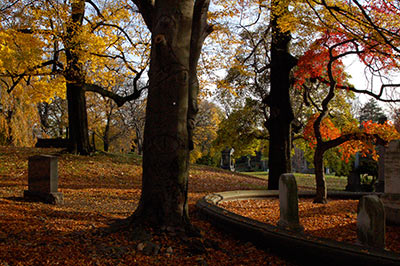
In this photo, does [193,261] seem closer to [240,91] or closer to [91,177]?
[91,177]

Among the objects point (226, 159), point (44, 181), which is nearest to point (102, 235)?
point (44, 181)

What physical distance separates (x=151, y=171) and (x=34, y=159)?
5757 mm

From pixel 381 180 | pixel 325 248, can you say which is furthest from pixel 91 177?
pixel 381 180


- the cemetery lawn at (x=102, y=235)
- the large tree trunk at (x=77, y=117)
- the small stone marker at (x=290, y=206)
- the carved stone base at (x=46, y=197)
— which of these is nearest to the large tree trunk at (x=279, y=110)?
the cemetery lawn at (x=102, y=235)

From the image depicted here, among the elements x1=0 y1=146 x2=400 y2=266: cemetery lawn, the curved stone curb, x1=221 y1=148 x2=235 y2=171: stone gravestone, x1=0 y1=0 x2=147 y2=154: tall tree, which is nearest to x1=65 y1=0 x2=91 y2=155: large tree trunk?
x1=0 y1=0 x2=147 y2=154: tall tree

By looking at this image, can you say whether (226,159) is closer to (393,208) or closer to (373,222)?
(393,208)

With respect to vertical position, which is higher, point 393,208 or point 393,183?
point 393,183

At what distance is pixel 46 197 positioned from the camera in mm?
8562

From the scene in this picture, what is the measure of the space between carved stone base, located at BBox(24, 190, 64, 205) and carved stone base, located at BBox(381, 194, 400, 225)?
7.94m

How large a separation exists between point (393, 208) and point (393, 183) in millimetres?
563

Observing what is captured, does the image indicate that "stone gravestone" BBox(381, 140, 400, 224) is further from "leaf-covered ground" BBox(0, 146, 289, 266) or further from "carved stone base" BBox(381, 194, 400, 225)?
"leaf-covered ground" BBox(0, 146, 289, 266)

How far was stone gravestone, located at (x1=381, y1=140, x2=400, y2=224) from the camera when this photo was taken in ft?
24.4

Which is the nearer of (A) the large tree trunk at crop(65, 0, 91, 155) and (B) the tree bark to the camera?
(B) the tree bark

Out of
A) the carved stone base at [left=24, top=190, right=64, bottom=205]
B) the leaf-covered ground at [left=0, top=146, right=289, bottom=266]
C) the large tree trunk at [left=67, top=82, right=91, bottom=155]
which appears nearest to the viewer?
the leaf-covered ground at [left=0, top=146, right=289, bottom=266]
